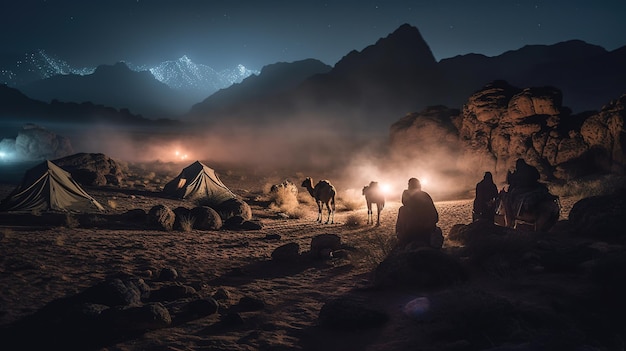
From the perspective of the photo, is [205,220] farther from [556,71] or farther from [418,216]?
[556,71]

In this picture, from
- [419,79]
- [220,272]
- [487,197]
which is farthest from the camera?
[419,79]

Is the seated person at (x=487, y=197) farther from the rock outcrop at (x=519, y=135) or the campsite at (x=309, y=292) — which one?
the rock outcrop at (x=519, y=135)

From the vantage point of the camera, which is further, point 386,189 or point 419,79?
point 419,79

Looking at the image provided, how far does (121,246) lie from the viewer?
1177 cm

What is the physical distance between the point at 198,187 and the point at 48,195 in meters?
7.97

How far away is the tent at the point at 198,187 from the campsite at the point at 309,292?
9842 mm

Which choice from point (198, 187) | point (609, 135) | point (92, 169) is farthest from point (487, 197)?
point (92, 169)

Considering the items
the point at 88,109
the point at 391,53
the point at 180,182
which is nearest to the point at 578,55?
the point at 391,53

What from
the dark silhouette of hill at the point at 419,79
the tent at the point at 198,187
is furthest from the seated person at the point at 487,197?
the dark silhouette of hill at the point at 419,79

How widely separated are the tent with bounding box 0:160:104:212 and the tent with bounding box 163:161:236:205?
5949 mm

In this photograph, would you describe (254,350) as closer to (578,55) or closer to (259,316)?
(259,316)

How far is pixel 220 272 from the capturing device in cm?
963

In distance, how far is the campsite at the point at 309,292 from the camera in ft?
17.3

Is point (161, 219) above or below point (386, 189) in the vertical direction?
below
